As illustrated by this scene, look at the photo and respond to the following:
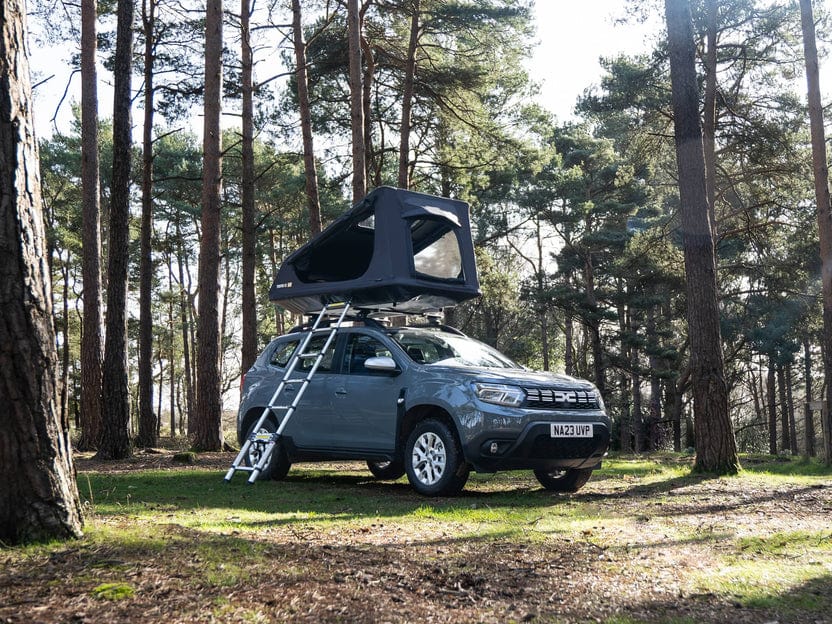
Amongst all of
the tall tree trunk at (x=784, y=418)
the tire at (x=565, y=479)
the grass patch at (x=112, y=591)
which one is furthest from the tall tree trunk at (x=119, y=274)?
the tall tree trunk at (x=784, y=418)

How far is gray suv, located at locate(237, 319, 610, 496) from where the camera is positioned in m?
8.73

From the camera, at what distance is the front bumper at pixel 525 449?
8.62 m

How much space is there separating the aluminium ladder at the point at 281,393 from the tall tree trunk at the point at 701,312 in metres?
5.02

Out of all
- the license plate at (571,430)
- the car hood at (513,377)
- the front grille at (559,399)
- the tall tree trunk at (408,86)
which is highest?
the tall tree trunk at (408,86)

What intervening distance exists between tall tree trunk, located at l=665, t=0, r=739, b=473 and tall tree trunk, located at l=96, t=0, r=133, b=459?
30.3 feet

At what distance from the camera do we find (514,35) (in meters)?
22.8

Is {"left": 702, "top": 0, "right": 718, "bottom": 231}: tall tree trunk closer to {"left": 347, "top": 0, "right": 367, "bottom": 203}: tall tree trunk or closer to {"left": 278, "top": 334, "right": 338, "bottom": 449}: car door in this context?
{"left": 347, "top": 0, "right": 367, "bottom": 203}: tall tree trunk

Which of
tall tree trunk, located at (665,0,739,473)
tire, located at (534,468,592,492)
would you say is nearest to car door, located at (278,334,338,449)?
tire, located at (534,468,592,492)

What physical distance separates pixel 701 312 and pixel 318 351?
5.42 metres

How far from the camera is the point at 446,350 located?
391 inches

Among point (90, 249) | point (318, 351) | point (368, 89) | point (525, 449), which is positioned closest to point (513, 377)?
point (525, 449)

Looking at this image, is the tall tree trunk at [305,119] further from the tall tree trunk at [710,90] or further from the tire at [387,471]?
the tall tree trunk at [710,90]

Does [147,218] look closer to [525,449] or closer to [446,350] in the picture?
[446,350]

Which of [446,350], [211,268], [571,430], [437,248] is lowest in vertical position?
[571,430]
